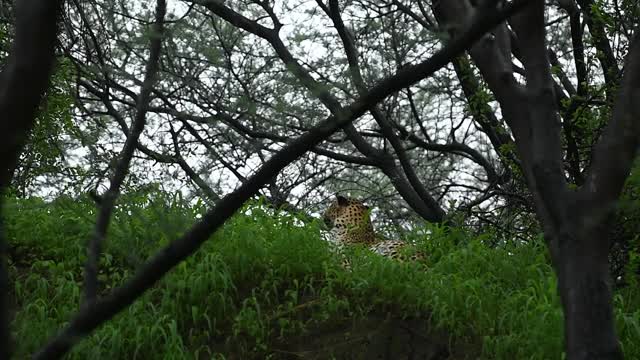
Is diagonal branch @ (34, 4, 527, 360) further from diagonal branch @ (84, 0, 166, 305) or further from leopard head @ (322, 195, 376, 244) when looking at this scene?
leopard head @ (322, 195, 376, 244)

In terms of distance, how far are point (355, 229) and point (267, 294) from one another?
4.84 ft

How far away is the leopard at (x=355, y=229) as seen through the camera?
20.1ft

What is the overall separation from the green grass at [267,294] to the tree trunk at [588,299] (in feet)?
6.01

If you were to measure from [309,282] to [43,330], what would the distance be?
5.06 ft

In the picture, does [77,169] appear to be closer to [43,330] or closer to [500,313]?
[43,330]

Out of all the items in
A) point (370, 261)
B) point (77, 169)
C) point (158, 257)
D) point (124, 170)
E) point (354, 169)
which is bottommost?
point (158, 257)

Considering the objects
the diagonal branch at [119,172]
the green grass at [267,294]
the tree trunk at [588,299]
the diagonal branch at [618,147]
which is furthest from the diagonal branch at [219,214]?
the green grass at [267,294]

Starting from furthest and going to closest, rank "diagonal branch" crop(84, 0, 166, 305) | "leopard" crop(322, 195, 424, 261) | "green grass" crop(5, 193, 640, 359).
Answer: "leopard" crop(322, 195, 424, 261)
"green grass" crop(5, 193, 640, 359)
"diagonal branch" crop(84, 0, 166, 305)

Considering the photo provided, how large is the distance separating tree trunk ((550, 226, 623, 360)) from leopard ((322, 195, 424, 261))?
3.21 meters

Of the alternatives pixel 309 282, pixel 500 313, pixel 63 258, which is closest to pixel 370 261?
pixel 309 282

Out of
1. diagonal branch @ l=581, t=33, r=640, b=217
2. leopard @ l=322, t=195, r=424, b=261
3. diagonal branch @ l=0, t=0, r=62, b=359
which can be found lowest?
diagonal branch @ l=0, t=0, r=62, b=359

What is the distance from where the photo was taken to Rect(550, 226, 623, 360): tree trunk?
104 inches

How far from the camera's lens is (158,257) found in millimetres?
1844

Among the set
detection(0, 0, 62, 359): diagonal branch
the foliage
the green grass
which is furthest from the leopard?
detection(0, 0, 62, 359): diagonal branch
